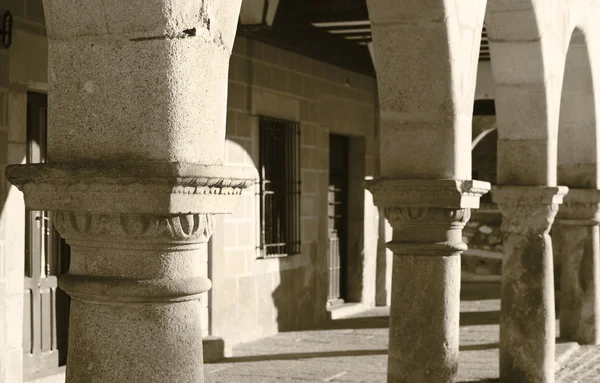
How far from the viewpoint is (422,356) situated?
196 inches

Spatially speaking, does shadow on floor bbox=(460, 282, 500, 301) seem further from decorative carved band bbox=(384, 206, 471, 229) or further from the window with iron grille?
decorative carved band bbox=(384, 206, 471, 229)

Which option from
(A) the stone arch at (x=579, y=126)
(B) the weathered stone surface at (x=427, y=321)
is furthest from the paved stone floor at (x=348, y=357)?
(B) the weathered stone surface at (x=427, y=321)

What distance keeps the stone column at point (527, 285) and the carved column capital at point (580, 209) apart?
6.50 ft

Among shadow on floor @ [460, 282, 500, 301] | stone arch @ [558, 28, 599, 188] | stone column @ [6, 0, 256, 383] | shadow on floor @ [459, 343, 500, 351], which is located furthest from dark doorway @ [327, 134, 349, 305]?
stone column @ [6, 0, 256, 383]

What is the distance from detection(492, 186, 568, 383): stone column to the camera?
22.8ft

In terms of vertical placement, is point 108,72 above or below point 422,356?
above

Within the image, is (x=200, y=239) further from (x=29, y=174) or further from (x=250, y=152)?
(x=250, y=152)

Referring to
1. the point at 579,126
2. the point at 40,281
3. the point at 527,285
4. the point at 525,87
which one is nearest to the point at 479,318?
the point at 579,126

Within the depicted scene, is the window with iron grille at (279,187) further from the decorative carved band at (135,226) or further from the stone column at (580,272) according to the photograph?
the decorative carved band at (135,226)

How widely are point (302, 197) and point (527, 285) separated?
342 centimetres

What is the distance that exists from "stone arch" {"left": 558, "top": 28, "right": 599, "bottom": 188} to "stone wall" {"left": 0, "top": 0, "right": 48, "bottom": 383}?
5005mm

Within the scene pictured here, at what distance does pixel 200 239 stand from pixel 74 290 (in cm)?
35

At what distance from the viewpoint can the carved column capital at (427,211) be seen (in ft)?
16.2

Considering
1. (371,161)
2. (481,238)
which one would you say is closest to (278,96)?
(371,161)
